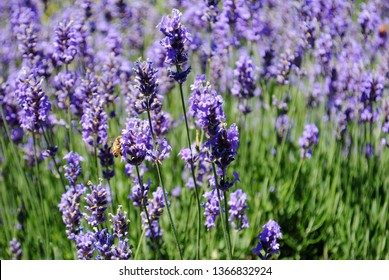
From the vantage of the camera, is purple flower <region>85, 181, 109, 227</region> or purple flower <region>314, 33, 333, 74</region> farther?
purple flower <region>314, 33, 333, 74</region>

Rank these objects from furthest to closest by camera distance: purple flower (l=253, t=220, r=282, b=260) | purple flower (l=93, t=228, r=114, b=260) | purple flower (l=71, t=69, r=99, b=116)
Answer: purple flower (l=71, t=69, r=99, b=116) < purple flower (l=253, t=220, r=282, b=260) < purple flower (l=93, t=228, r=114, b=260)

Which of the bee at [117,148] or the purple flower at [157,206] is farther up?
the bee at [117,148]

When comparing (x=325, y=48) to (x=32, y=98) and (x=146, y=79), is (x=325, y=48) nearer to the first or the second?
(x=146, y=79)

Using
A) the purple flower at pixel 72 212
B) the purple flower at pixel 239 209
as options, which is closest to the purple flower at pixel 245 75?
the purple flower at pixel 239 209

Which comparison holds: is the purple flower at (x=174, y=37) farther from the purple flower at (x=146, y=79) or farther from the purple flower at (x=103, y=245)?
the purple flower at (x=103, y=245)

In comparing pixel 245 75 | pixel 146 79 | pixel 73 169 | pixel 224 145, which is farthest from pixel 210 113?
pixel 245 75

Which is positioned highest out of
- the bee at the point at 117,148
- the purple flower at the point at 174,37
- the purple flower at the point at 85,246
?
the purple flower at the point at 174,37

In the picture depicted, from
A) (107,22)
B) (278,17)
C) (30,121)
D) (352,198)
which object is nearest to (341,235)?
(352,198)

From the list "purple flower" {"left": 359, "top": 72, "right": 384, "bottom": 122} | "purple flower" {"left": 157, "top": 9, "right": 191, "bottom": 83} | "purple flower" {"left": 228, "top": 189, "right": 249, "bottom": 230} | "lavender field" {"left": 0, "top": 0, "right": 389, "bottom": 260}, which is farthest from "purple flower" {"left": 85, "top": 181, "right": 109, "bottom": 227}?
"purple flower" {"left": 359, "top": 72, "right": 384, "bottom": 122}

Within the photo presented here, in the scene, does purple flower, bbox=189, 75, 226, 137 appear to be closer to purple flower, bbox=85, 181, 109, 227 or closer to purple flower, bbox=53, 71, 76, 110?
purple flower, bbox=85, 181, 109, 227

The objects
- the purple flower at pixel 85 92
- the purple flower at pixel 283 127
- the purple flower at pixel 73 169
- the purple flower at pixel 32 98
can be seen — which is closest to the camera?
the purple flower at pixel 32 98
